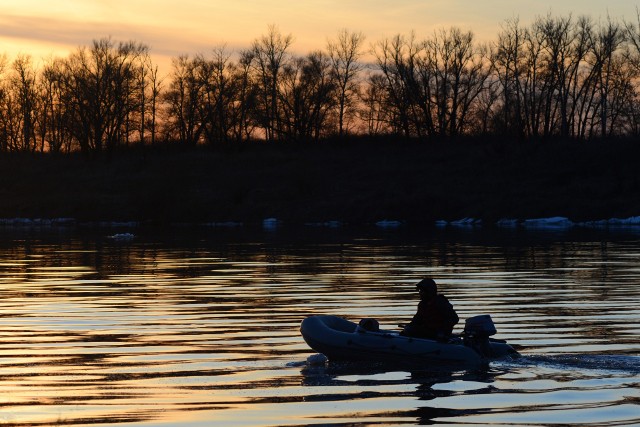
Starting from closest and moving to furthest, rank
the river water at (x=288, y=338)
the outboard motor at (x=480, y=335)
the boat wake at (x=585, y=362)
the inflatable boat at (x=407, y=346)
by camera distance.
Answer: the river water at (x=288, y=338)
the boat wake at (x=585, y=362)
the inflatable boat at (x=407, y=346)
the outboard motor at (x=480, y=335)

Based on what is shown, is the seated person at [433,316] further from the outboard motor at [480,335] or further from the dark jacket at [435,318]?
the outboard motor at [480,335]

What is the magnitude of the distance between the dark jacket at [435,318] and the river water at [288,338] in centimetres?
82

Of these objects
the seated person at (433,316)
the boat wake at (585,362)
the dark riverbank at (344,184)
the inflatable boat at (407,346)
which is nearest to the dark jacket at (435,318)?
the seated person at (433,316)

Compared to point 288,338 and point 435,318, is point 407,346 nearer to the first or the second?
point 435,318

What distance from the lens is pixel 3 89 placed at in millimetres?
109438

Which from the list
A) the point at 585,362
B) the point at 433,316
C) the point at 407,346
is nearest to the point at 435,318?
the point at 433,316

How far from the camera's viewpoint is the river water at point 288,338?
1293 centimetres

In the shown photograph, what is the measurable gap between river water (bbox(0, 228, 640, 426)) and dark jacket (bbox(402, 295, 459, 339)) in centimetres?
82

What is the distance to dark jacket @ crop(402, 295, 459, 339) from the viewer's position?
16422 mm

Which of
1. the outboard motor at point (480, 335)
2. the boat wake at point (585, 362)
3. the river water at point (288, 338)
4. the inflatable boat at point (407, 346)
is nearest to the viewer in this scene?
the river water at point (288, 338)

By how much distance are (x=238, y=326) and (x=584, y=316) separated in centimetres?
673

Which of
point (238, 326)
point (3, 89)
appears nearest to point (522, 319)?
point (238, 326)

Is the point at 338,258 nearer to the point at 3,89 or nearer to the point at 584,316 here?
the point at 584,316

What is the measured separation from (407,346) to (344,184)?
65728 millimetres
